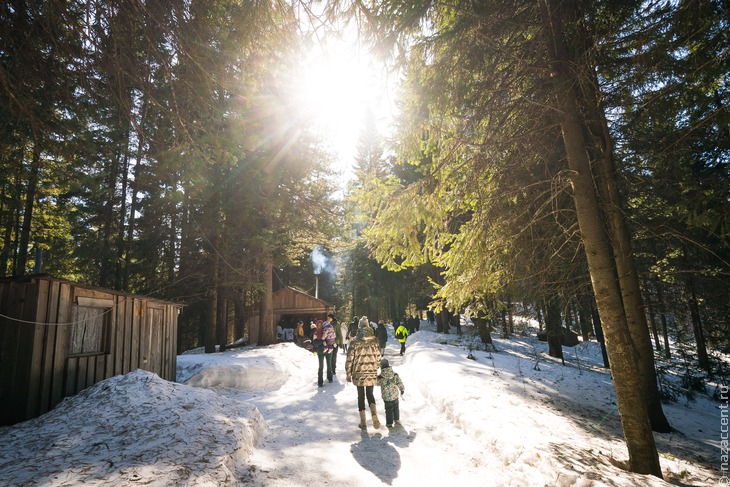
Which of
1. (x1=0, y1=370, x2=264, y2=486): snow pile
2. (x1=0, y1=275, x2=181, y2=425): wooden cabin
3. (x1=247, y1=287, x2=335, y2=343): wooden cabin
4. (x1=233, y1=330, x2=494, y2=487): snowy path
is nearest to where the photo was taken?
(x1=0, y1=370, x2=264, y2=486): snow pile

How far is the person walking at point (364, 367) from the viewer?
6.68 meters

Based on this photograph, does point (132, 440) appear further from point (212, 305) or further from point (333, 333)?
point (212, 305)

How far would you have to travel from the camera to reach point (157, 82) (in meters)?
6.76

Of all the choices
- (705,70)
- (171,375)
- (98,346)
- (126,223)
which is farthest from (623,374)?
(126,223)

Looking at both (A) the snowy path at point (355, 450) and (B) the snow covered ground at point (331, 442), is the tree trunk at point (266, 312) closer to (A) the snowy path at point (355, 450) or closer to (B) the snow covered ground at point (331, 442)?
(B) the snow covered ground at point (331, 442)

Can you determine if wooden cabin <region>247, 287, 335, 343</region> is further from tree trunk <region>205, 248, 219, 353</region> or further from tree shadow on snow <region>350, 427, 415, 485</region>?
tree shadow on snow <region>350, 427, 415, 485</region>

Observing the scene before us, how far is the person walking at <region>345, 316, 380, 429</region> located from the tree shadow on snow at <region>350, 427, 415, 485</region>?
0.45 meters

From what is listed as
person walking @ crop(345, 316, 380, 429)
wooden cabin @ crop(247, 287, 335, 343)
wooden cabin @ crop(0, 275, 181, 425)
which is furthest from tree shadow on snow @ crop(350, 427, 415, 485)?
wooden cabin @ crop(247, 287, 335, 343)

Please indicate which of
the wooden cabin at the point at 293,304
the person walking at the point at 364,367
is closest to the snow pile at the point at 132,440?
the person walking at the point at 364,367

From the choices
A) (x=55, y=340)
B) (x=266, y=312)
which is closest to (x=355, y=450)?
(x=55, y=340)

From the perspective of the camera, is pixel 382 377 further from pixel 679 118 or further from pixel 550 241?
pixel 679 118

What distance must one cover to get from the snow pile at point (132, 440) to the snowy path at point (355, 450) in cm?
57

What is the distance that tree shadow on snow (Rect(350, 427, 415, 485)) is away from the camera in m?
4.78

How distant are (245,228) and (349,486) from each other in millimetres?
17323
